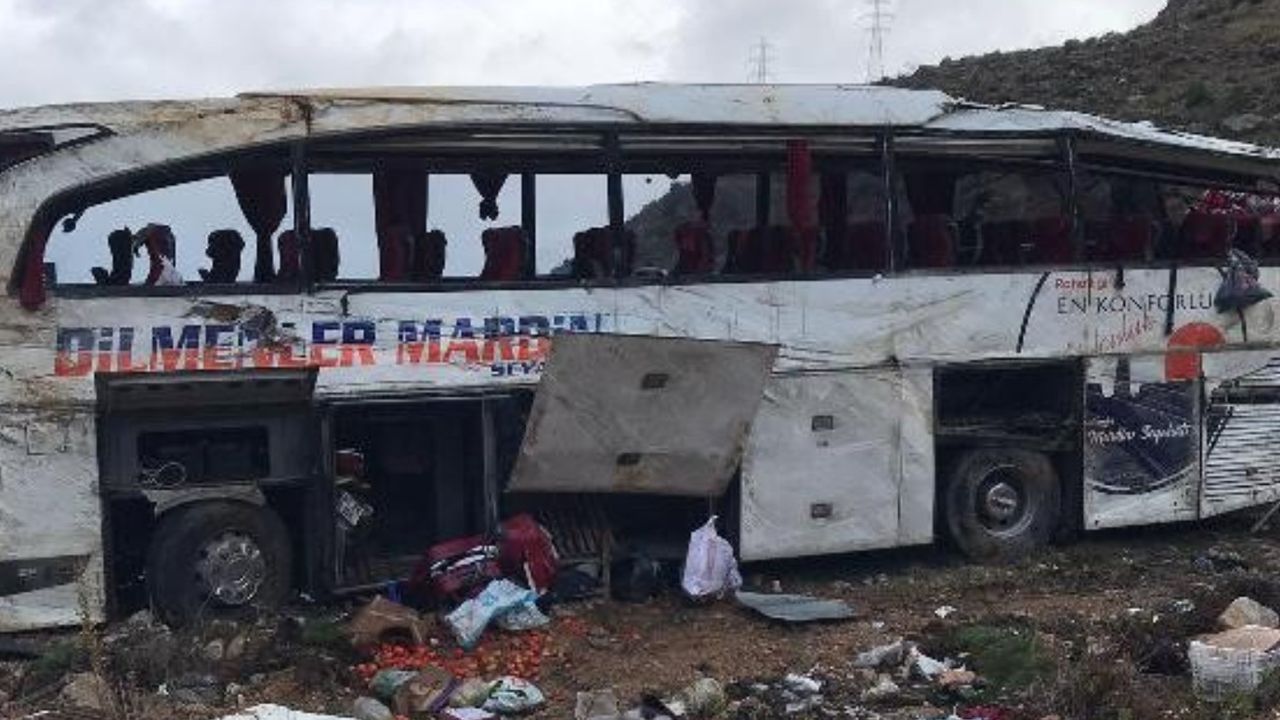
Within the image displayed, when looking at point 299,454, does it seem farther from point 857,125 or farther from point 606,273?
point 857,125

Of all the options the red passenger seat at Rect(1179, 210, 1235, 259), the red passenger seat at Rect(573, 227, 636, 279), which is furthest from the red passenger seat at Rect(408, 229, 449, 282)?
the red passenger seat at Rect(1179, 210, 1235, 259)

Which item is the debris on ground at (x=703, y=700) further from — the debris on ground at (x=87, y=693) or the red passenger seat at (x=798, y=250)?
the red passenger seat at (x=798, y=250)

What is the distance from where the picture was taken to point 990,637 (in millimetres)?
8211

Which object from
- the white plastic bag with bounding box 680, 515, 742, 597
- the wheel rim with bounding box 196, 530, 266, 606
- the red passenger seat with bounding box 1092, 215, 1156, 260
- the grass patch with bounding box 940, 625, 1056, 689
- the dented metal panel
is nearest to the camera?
the grass patch with bounding box 940, 625, 1056, 689

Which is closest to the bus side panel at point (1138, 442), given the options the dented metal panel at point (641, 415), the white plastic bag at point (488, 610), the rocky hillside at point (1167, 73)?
the dented metal panel at point (641, 415)

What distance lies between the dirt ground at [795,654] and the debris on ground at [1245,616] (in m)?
0.09

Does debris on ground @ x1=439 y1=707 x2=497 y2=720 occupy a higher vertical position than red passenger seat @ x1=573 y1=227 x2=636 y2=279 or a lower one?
lower

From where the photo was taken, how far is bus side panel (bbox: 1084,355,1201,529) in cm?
1115

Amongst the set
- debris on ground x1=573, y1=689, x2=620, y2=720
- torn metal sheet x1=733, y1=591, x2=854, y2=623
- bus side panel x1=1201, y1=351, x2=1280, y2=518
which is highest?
bus side panel x1=1201, y1=351, x2=1280, y2=518

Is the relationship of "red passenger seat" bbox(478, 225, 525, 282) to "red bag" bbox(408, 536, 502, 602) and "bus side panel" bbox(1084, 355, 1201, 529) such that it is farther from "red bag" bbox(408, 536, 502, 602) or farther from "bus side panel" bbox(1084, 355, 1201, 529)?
"bus side panel" bbox(1084, 355, 1201, 529)

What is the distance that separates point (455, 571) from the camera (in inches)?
363

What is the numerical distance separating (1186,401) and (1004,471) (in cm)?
151

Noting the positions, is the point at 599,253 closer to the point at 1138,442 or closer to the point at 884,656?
the point at 884,656

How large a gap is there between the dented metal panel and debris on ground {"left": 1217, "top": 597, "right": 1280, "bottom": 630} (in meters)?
3.09
